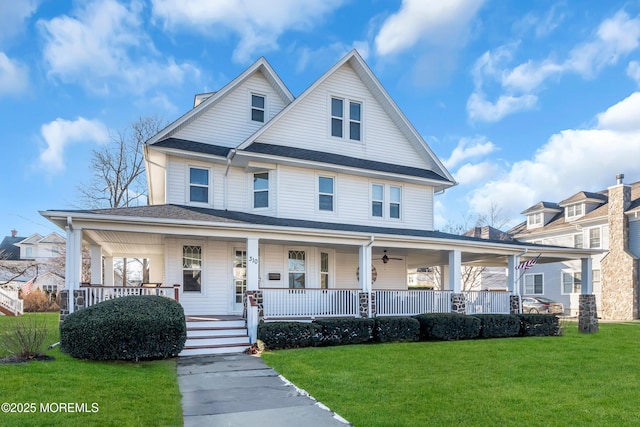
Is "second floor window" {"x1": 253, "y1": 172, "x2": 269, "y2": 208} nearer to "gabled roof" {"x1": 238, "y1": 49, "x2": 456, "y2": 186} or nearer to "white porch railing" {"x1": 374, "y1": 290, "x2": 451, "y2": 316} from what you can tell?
"gabled roof" {"x1": 238, "y1": 49, "x2": 456, "y2": 186}

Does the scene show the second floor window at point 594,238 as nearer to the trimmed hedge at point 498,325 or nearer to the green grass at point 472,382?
the trimmed hedge at point 498,325

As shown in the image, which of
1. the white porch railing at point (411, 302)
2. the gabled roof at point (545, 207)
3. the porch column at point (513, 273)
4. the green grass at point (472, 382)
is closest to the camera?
the green grass at point (472, 382)

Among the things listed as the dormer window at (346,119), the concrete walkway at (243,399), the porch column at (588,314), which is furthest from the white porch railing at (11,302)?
the porch column at (588,314)

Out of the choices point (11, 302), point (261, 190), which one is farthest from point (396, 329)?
point (11, 302)

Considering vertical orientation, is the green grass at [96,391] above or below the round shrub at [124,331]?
below

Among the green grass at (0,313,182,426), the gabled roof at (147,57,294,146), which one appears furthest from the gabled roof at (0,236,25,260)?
the green grass at (0,313,182,426)

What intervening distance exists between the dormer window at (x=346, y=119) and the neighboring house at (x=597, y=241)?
56.2 ft

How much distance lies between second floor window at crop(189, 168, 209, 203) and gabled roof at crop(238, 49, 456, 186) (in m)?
2.06

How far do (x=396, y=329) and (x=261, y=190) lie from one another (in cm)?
641

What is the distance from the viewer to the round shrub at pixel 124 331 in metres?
9.00

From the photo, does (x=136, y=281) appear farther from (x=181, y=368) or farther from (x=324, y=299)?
(x=181, y=368)

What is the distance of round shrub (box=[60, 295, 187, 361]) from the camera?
9.00 metres

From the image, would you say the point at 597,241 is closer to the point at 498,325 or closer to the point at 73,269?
the point at 498,325

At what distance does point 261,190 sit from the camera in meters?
15.4
